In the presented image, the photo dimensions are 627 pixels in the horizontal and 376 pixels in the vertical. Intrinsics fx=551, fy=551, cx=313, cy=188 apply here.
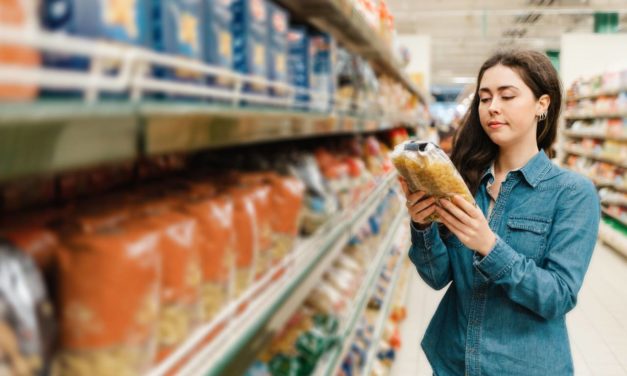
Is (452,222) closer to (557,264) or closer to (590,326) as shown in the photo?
(557,264)

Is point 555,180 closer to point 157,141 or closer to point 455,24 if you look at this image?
point 157,141

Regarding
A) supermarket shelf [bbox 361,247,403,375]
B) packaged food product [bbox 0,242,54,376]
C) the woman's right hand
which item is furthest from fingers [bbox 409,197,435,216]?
supermarket shelf [bbox 361,247,403,375]

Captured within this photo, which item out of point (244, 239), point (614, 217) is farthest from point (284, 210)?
point (614, 217)

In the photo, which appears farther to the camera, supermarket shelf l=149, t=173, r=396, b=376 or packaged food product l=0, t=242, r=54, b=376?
supermarket shelf l=149, t=173, r=396, b=376

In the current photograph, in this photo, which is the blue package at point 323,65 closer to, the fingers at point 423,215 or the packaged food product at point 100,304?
the fingers at point 423,215

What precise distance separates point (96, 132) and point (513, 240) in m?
1.26

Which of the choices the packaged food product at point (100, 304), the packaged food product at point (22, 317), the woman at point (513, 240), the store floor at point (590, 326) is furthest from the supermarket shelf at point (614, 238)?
the packaged food product at point (22, 317)

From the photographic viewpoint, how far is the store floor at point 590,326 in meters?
3.53

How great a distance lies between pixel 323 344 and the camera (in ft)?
5.70

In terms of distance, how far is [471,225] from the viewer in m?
1.38

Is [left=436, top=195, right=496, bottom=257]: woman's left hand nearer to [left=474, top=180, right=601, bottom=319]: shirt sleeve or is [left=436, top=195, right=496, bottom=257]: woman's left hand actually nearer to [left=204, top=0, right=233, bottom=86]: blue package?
[left=474, top=180, right=601, bottom=319]: shirt sleeve

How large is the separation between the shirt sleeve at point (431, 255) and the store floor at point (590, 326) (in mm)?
1936

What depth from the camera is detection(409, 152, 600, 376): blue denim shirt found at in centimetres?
140

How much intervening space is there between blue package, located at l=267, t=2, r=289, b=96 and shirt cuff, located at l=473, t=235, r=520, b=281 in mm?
657
